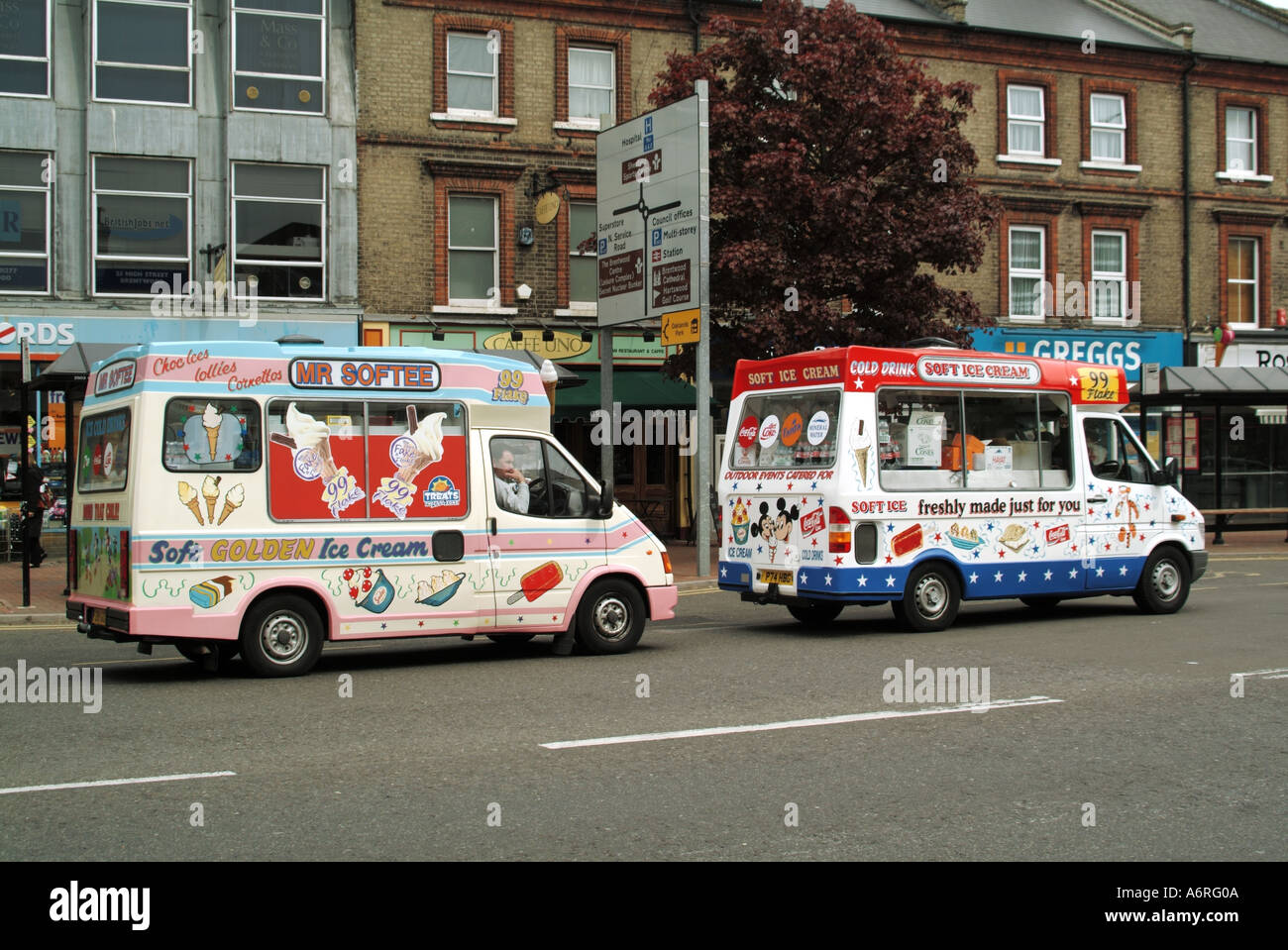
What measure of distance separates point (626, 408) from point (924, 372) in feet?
39.3

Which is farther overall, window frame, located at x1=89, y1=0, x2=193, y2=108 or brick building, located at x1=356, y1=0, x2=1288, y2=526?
brick building, located at x1=356, y1=0, x2=1288, y2=526

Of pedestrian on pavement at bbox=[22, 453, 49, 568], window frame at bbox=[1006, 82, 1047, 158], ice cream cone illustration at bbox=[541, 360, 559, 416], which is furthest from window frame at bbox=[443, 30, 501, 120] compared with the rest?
window frame at bbox=[1006, 82, 1047, 158]

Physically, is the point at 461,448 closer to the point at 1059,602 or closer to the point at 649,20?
the point at 1059,602

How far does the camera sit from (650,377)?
25234 mm

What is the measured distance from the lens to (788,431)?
13.5m

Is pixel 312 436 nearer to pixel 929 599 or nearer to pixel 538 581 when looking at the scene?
pixel 538 581

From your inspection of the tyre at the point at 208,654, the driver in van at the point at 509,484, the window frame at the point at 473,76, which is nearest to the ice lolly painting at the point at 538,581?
the driver in van at the point at 509,484

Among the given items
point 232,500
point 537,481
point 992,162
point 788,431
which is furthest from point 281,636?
point 992,162

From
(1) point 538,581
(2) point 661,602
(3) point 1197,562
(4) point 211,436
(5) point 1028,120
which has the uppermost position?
(5) point 1028,120

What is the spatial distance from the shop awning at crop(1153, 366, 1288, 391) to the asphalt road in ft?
44.0

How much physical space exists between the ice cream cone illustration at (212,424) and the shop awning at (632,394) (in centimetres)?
1365

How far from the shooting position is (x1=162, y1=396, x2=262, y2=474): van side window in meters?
10.0

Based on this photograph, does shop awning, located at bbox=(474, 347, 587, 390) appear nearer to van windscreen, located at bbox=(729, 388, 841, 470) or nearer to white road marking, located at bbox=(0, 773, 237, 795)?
van windscreen, located at bbox=(729, 388, 841, 470)

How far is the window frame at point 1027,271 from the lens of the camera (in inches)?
1128
